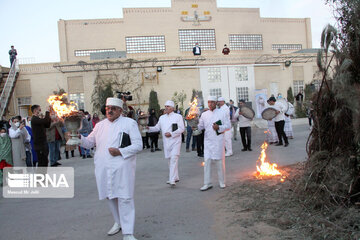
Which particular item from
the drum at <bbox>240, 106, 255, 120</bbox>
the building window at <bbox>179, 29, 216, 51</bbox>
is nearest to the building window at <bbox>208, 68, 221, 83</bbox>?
the building window at <bbox>179, 29, 216, 51</bbox>

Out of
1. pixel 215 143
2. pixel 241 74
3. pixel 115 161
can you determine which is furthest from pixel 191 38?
pixel 115 161

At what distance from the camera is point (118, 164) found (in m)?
4.29

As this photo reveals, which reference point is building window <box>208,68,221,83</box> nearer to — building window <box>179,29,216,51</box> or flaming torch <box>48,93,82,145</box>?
building window <box>179,29,216,51</box>

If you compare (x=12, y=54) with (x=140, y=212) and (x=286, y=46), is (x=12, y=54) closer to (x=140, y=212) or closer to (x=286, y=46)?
(x=140, y=212)

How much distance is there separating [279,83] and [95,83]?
1736 cm

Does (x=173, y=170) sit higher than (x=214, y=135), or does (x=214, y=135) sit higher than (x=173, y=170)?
(x=214, y=135)

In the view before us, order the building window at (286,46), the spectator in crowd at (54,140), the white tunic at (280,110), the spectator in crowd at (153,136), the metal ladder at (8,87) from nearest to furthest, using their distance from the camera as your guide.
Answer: the spectator in crowd at (54,140) < the white tunic at (280,110) < the spectator in crowd at (153,136) < the metal ladder at (8,87) < the building window at (286,46)

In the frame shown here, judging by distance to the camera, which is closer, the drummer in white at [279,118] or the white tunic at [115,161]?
the white tunic at [115,161]

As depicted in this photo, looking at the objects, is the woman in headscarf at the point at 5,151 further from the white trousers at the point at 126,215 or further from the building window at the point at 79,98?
the building window at the point at 79,98

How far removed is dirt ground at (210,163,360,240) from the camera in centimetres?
397

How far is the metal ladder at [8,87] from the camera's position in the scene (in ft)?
71.1

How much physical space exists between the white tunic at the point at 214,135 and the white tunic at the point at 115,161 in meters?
2.78

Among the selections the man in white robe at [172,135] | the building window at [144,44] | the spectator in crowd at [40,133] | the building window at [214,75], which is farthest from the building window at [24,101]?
the man in white robe at [172,135]

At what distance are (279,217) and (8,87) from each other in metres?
24.2
